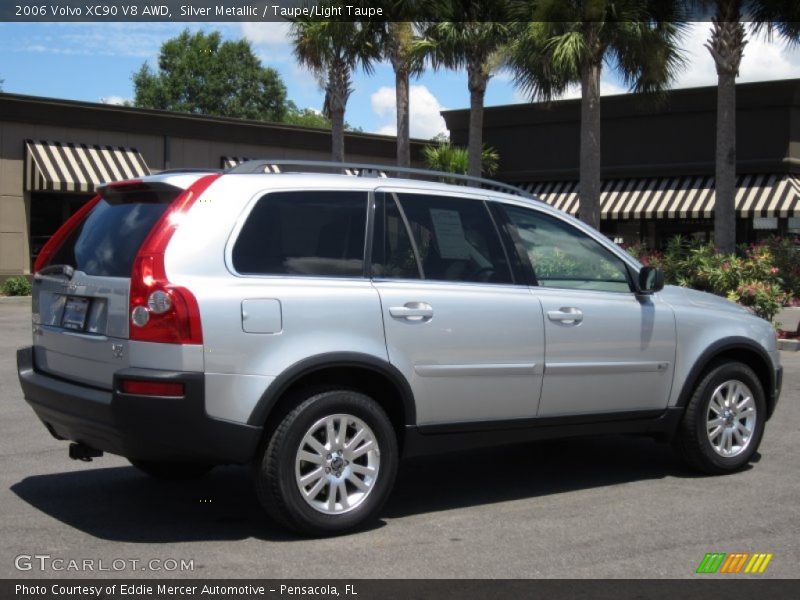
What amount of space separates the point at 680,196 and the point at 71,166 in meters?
16.7

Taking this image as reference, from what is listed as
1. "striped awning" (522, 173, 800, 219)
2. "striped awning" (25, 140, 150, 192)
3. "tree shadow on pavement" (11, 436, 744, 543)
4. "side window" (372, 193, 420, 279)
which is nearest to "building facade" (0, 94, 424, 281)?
"striped awning" (25, 140, 150, 192)

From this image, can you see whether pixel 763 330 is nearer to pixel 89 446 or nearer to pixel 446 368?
pixel 446 368

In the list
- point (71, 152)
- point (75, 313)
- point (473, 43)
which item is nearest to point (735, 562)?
point (75, 313)

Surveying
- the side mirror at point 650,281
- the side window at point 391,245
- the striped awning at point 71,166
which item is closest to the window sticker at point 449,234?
the side window at point 391,245

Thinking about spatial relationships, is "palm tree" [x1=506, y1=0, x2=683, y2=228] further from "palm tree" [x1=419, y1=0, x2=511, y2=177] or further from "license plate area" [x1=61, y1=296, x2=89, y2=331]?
"license plate area" [x1=61, y1=296, x2=89, y2=331]

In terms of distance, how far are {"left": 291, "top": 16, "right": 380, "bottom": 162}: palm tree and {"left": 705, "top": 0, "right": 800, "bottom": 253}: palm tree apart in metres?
8.68

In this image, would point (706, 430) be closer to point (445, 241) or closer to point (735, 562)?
point (735, 562)

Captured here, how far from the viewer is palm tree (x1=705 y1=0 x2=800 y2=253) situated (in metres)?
20.5

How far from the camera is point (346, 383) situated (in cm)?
561

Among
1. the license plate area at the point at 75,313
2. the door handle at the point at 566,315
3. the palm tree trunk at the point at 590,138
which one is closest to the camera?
the license plate area at the point at 75,313

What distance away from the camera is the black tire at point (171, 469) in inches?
258

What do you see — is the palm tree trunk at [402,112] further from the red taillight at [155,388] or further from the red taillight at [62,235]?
the red taillight at [155,388]

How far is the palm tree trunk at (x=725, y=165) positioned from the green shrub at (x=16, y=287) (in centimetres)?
1713

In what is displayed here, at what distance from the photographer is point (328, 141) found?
33.8 metres
